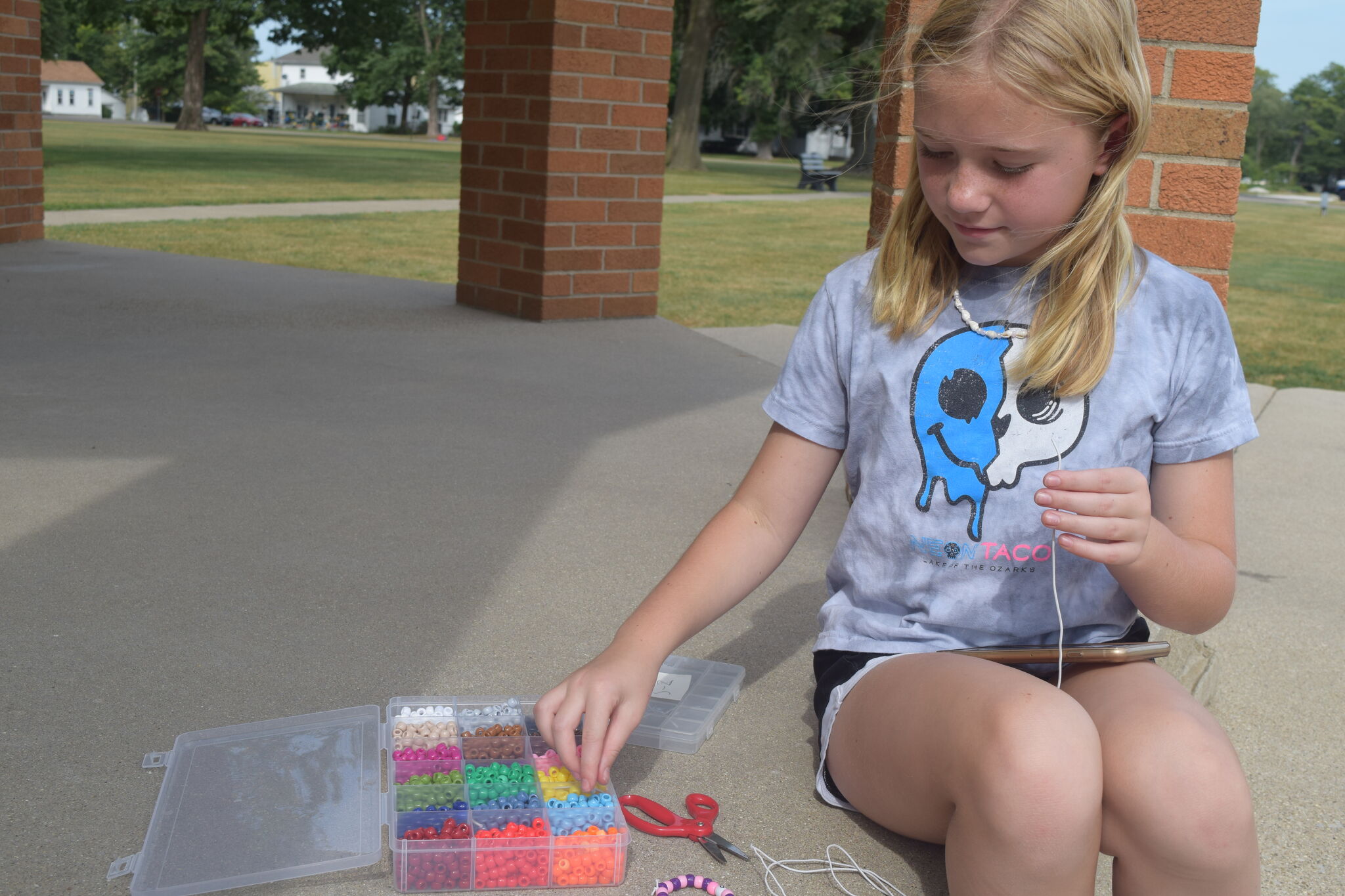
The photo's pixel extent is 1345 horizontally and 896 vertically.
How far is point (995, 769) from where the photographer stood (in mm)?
1451

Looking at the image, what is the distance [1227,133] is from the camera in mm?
2754

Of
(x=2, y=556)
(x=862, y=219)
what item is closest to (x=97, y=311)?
(x=2, y=556)

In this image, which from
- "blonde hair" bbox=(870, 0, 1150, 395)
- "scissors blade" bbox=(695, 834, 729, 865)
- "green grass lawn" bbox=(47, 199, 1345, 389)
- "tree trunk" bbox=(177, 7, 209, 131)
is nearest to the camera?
"blonde hair" bbox=(870, 0, 1150, 395)

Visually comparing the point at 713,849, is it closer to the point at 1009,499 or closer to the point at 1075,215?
the point at 1009,499

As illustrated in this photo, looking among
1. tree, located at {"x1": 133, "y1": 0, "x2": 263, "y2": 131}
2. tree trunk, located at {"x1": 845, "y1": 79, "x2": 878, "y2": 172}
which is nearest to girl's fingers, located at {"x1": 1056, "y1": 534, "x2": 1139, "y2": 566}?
tree trunk, located at {"x1": 845, "y1": 79, "x2": 878, "y2": 172}

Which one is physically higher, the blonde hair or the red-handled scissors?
the blonde hair

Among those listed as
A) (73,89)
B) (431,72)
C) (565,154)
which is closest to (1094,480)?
(565,154)

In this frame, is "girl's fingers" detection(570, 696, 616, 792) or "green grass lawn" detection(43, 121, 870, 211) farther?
"green grass lawn" detection(43, 121, 870, 211)

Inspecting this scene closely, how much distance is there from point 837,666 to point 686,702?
0.47 metres

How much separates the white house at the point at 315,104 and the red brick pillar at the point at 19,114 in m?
84.7

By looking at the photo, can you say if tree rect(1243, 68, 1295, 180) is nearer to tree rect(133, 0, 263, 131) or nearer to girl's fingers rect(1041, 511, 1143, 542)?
tree rect(133, 0, 263, 131)

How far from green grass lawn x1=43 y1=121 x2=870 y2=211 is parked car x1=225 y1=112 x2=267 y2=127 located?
46.5 m

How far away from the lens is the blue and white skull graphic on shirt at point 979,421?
180cm

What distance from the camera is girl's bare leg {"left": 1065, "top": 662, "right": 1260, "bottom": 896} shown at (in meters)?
1.45
